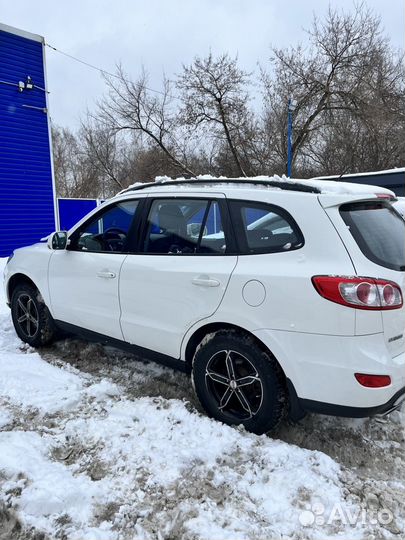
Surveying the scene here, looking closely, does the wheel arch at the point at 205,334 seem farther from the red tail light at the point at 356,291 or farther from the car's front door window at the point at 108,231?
the car's front door window at the point at 108,231

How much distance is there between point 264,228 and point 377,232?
2.38ft

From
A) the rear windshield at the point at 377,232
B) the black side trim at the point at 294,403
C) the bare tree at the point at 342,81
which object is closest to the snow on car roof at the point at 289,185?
the rear windshield at the point at 377,232

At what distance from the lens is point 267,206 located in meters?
2.88

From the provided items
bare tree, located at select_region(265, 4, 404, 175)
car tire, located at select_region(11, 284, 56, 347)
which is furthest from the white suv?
bare tree, located at select_region(265, 4, 404, 175)

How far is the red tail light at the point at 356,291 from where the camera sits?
7.97 ft

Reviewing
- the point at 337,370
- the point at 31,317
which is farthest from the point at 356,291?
the point at 31,317

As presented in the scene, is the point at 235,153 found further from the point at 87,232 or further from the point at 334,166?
the point at 87,232

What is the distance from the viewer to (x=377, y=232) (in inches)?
107

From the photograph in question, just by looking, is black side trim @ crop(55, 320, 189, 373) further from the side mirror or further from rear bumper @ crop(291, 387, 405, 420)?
rear bumper @ crop(291, 387, 405, 420)

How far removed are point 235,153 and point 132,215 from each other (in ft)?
74.8

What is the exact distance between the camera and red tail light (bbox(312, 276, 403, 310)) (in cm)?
243

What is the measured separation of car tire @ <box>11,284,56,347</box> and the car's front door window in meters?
0.87

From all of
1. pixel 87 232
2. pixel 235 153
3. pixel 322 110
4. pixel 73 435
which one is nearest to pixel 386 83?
pixel 322 110

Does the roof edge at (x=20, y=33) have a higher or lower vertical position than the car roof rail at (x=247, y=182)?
higher
